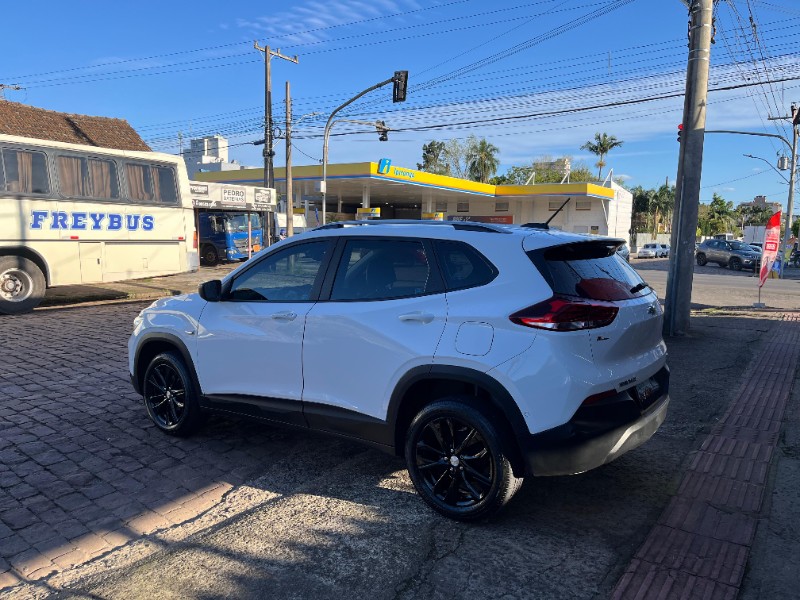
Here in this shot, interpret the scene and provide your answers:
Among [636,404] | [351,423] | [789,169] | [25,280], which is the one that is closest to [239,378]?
[351,423]

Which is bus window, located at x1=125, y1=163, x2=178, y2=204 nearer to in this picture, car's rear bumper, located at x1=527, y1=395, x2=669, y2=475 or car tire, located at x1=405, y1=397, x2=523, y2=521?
car tire, located at x1=405, y1=397, x2=523, y2=521

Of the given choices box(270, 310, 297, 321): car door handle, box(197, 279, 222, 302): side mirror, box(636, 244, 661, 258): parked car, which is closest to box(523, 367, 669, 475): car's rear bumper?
box(270, 310, 297, 321): car door handle

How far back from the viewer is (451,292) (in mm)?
3354

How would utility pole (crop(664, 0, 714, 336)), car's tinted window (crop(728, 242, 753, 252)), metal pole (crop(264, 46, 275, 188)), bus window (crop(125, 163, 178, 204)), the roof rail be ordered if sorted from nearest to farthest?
the roof rail < utility pole (crop(664, 0, 714, 336)) < bus window (crop(125, 163, 178, 204)) < metal pole (crop(264, 46, 275, 188)) < car's tinted window (crop(728, 242, 753, 252))

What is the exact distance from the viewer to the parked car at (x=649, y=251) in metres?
48.2

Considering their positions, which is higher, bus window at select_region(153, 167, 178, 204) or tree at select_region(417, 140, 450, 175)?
tree at select_region(417, 140, 450, 175)

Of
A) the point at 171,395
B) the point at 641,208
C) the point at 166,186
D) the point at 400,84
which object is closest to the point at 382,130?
the point at 400,84

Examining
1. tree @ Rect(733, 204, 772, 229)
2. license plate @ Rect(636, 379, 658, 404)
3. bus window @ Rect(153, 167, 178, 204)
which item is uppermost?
tree @ Rect(733, 204, 772, 229)

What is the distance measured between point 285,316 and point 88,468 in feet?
5.93

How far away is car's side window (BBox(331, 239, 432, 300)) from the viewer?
3.55 m

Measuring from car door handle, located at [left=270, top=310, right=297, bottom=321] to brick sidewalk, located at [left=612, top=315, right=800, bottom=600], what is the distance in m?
2.43

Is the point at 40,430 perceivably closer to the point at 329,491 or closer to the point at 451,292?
the point at 329,491

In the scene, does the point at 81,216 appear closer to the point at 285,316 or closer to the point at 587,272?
the point at 285,316

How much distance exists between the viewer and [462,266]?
3.41 metres
